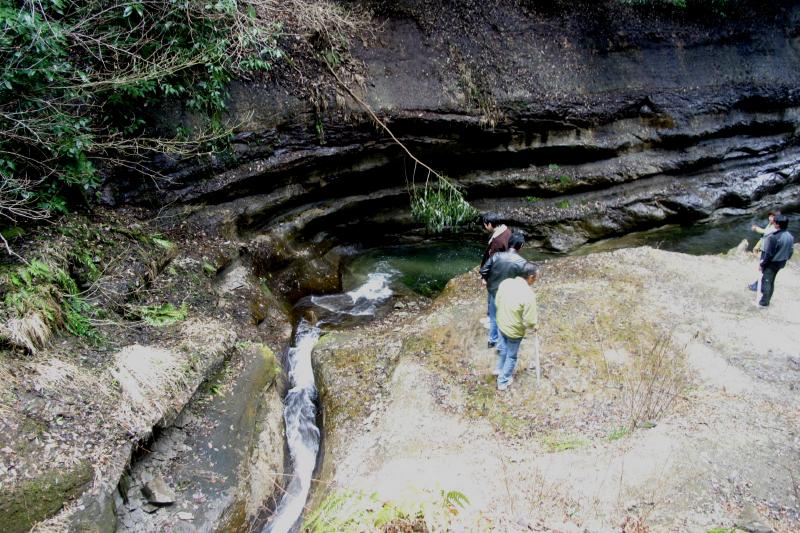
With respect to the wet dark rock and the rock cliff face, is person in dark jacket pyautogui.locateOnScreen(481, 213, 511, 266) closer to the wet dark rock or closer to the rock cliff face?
the wet dark rock

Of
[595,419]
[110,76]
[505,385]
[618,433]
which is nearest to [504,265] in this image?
→ [505,385]

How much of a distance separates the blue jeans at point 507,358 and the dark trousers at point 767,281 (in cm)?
545

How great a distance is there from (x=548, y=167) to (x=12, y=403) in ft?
45.3

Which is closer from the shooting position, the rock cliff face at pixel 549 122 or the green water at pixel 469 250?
the rock cliff face at pixel 549 122

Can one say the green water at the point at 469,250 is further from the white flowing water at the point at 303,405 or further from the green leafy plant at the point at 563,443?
the green leafy plant at the point at 563,443

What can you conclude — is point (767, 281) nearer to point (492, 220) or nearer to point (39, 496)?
point (492, 220)

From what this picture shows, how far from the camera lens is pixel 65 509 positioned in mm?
5285

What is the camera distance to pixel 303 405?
845cm

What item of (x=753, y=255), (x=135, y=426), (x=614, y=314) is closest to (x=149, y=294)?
(x=135, y=426)

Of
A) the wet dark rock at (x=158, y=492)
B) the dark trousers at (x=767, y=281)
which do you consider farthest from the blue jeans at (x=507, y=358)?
the dark trousers at (x=767, y=281)

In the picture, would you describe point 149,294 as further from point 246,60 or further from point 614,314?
point 614,314

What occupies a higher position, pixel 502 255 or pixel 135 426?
pixel 502 255

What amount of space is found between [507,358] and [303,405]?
369cm

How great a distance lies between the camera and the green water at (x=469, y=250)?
1327 centimetres
